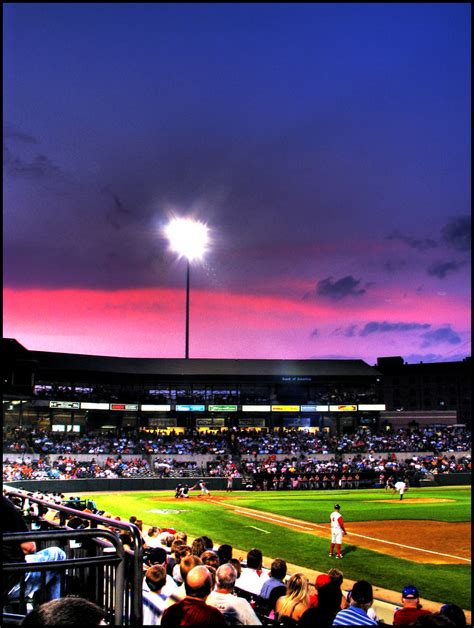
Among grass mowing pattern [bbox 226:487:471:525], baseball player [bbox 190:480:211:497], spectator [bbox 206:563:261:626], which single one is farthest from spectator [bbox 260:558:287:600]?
baseball player [bbox 190:480:211:497]

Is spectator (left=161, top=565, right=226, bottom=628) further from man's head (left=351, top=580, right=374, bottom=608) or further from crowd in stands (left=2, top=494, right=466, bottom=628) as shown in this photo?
man's head (left=351, top=580, right=374, bottom=608)

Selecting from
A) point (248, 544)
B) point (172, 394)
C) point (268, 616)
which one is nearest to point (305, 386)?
point (172, 394)

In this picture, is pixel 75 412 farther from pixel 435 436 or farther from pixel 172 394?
pixel 435 436

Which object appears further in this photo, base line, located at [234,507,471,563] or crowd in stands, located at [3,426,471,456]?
crowd in stands, located at [3,426,471,456]

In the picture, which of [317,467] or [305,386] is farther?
[305,386]

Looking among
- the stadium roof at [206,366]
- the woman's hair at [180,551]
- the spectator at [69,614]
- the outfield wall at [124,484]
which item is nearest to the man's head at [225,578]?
the spectator at [69,614]

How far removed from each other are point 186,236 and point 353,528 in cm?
4156

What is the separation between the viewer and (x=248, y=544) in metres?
22.2

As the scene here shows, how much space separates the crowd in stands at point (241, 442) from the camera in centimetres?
5906

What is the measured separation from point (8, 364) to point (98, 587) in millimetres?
27778

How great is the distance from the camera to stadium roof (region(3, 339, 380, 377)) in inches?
2827

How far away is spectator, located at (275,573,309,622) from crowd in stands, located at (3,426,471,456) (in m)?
50.5

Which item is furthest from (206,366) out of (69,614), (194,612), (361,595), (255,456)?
(69,614)

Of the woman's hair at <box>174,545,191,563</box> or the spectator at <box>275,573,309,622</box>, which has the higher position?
the spectator at <box>275,573,309,622</box>
